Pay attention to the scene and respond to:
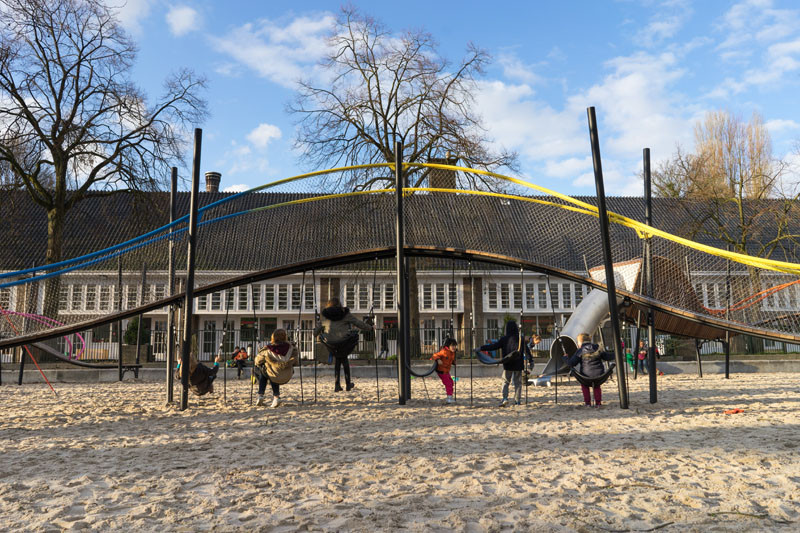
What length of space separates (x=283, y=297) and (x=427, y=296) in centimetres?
789

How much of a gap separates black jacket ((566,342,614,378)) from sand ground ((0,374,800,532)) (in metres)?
0.66

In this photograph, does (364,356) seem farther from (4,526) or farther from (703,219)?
(4,526)

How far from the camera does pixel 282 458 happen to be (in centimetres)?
646

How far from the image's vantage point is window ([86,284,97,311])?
12578 millimetres

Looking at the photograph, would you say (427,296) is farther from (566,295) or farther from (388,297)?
(566,295)

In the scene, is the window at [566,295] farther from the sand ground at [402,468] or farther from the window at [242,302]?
the sand ground at [402,468]

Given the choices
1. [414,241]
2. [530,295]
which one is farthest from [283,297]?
[414,241]

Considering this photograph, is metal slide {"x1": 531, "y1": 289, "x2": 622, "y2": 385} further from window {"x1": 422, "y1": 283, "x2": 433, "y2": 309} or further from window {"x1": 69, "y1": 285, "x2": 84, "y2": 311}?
window {"x1": 422, "y1": 283, "x2": 433, "y2": 309}

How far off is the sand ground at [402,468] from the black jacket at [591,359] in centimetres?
66

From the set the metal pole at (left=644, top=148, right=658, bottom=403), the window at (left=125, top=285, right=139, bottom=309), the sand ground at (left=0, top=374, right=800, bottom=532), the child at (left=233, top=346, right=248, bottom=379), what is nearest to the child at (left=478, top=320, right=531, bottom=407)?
the sand ground at (left=0, top=374, right=800, bottom=532)

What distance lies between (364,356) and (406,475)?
57.3ft

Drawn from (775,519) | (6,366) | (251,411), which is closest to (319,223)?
(251,411)

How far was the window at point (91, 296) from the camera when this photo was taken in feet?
41.3

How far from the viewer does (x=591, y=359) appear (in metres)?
10.6
